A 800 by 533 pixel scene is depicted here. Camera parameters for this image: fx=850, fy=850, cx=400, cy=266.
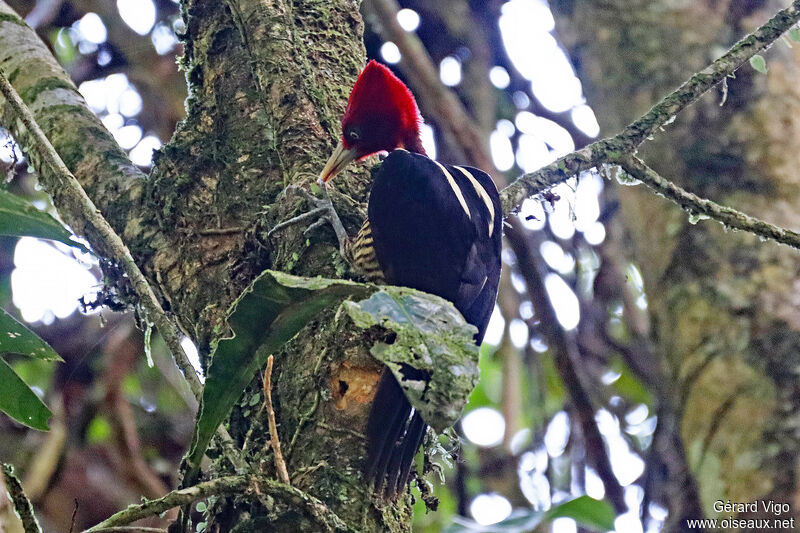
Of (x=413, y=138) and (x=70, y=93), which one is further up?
(x=413, y=138)

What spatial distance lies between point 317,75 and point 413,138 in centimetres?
80

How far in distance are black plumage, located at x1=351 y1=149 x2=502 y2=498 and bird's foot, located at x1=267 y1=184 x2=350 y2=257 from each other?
106 mm

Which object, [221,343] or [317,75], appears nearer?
[221,343]

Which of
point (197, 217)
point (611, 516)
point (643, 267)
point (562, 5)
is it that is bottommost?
point (611, 516)

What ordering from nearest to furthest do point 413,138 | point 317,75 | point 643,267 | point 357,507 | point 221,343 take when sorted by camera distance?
1. point 221,343
2. point 357,507
3. point 317,75
4. point 643,267
5. point 413,138

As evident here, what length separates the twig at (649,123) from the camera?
1904 millimetres

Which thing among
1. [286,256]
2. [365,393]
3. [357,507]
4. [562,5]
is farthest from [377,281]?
[562,5]

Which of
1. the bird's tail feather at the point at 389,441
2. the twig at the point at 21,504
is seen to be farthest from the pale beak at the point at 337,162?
the twig at the point at 21,504

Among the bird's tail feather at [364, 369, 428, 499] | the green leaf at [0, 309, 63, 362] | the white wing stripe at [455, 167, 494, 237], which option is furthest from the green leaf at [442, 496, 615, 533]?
the green leaf at [0, 309, 63, 362]

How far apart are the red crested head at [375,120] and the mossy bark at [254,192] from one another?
0.19 ft

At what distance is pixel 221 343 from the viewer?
1.33 metres

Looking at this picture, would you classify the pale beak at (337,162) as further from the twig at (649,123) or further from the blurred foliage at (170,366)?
the blurred foliage at (170,366)

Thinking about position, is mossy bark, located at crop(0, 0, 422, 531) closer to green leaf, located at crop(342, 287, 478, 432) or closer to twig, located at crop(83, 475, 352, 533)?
twig, located at crop(83, 475, 352, 533)

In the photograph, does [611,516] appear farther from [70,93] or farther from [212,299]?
[70,93]
